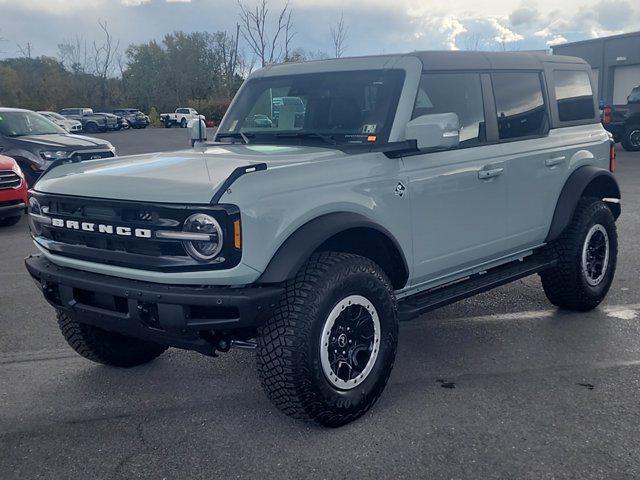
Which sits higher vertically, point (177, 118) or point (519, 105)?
point (177, 118)

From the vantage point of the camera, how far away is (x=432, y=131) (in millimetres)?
3834

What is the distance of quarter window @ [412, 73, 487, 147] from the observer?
436 cm

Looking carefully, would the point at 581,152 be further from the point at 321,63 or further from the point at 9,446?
the point at 9,446

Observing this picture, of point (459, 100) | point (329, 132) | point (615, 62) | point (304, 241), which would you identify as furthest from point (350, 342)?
point (615, 62)

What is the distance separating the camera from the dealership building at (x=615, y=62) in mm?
38562

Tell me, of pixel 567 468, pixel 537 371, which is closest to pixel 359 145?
pixel 537 371

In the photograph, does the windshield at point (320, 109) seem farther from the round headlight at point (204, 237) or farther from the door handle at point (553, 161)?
the door handle at point (553, 161)

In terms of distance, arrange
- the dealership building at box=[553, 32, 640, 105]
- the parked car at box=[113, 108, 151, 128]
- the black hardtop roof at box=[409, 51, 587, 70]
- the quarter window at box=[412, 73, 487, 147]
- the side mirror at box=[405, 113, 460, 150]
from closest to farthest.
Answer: the side mirror at box=[405, 113, 460, 150] → the quarter window at box=[412, 73, 487, 147] → the black hardtop roof at box=[409, 51, 587, 70] → the dealership building at box=[553, 32, 640, 105] → the parked car at box=[113, 108, 151, 128]

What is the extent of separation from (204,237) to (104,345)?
159 cm

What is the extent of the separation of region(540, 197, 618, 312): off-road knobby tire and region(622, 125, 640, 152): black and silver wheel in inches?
651

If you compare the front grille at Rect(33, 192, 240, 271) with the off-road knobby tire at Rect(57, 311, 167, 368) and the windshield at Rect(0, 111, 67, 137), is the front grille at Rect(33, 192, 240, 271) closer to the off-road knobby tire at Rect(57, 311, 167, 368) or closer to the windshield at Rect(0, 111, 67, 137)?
the off-road knobby tire at Rect(57, 311, 167, 368)

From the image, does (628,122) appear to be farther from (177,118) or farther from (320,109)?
(177,118)

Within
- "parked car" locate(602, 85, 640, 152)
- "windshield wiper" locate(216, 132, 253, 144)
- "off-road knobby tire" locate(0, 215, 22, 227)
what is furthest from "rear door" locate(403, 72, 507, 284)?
"parked car" locate(602, 85, 640, 152)

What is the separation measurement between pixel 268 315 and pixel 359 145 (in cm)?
134
